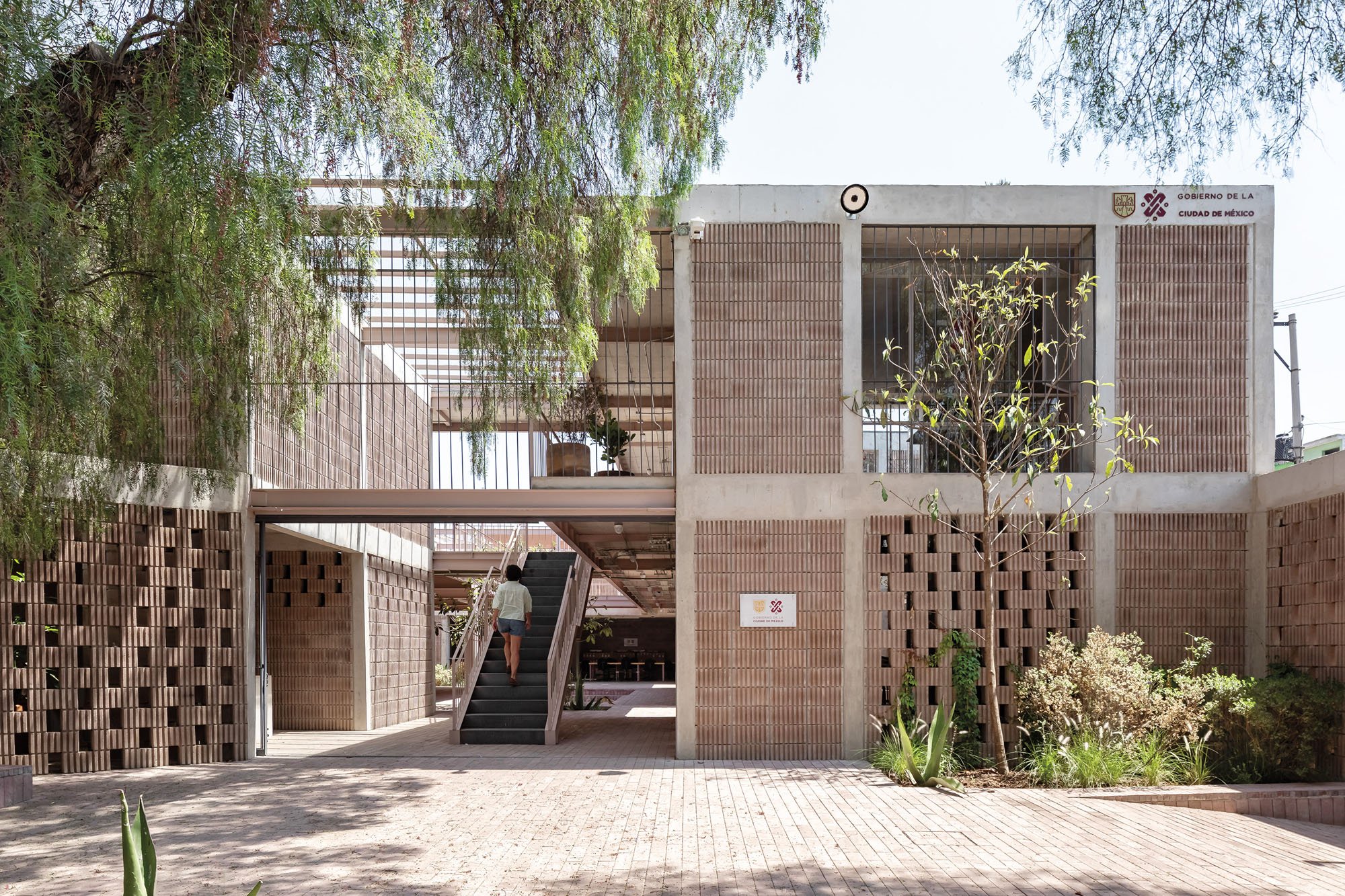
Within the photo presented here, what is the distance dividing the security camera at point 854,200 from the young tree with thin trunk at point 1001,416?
0.86m

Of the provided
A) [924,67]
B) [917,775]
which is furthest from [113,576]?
[924,67]

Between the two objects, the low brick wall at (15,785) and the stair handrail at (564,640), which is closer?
the low brick wall at (15,785)

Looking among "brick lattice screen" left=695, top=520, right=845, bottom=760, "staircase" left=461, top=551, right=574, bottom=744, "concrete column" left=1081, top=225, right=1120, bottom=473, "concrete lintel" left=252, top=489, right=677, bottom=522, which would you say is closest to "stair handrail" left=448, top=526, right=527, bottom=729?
"staircase" left=461, top=551, right=574, bottom=744

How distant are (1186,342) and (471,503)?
684 centimetres

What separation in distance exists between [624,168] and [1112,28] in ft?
11.0

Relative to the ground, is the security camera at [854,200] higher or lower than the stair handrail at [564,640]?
higher

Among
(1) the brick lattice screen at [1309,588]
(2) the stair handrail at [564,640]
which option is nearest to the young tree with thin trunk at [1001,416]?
(1) the brick lattice screen at [1309,588]

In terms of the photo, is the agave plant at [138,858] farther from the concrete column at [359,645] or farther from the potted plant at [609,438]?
the concrete column at [359,645]

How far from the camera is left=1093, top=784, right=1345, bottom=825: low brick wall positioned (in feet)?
26.5

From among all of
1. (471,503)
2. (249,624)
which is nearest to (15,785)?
(249,624)

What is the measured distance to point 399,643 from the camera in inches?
587

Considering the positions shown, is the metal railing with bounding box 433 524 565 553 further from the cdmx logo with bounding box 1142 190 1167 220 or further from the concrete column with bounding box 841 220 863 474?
the cdmx logo with bounding box 1142 190 1167 220

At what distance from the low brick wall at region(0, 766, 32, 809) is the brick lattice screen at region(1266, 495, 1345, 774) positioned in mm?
9921

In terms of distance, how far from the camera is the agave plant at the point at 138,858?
371 centimetres
